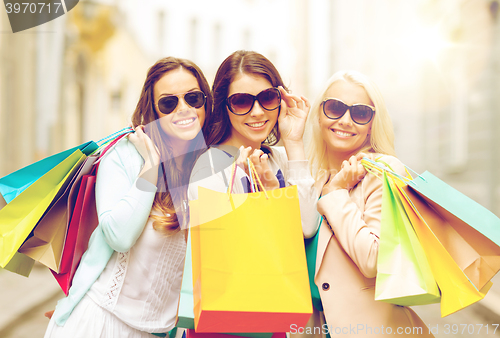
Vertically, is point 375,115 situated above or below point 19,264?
above

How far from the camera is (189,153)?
1495 mm

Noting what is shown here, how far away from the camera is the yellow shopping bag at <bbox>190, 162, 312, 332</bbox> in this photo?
104 cm

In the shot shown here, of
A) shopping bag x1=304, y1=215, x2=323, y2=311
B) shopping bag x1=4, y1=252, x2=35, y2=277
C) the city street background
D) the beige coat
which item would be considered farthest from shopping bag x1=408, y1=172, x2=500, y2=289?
shopping bag x1=4, y1=252, x2=35, y2=277

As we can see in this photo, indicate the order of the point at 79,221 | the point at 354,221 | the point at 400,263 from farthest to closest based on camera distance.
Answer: the point at 79,221 < the point at 354,221 < the point at 400,263

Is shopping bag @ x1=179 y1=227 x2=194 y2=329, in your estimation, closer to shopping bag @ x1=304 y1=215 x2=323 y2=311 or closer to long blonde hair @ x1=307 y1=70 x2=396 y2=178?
shopping bag @ x1=304 y1=215 x2=323 y2=311

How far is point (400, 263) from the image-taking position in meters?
1.05

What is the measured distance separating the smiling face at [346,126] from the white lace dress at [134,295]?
804mm

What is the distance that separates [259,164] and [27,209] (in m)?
0.95

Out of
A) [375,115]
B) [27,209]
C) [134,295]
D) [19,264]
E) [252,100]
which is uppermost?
[252,100]

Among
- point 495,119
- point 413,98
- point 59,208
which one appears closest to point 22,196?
point 59,208

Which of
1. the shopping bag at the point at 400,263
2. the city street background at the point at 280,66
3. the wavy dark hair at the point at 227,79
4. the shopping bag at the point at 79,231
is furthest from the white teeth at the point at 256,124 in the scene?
the shopping bag at the point at 79,231

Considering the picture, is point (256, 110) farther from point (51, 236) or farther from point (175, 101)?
point (51, 236)

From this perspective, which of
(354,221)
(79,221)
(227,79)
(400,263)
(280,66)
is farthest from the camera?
(280,66)

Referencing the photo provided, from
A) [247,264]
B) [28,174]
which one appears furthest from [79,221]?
[247,264]
